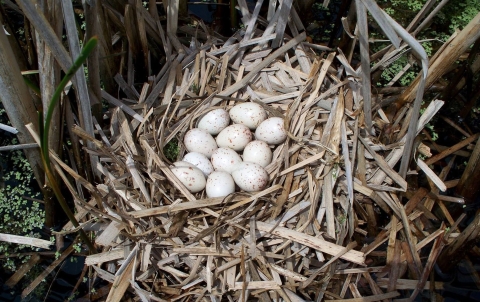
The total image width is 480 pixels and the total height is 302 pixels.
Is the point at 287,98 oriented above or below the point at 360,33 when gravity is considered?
below

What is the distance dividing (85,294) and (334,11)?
5.55ft

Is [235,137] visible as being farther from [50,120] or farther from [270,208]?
[50,120]

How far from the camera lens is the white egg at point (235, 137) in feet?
6.10

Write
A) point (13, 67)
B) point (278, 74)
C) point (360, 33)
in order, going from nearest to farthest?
1. point (13, 67)
2. point (360, 33)
3. point (278, 74)

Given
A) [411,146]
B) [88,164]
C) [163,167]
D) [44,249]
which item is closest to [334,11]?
[411,146]

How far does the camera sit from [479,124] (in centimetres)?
196

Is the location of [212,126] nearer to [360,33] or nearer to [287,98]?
[287,98]

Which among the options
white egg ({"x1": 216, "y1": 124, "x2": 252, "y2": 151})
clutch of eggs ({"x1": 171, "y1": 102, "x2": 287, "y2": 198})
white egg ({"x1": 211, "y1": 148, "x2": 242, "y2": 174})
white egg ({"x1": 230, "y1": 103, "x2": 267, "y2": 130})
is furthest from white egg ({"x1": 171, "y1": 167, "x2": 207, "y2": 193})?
white egg ({"x1": 230, "y1": 103, "x2": 267, "y2": 130})

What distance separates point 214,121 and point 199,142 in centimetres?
12

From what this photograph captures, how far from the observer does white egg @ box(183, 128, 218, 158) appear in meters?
1.83

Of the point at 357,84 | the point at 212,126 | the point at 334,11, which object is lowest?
the point at 212,126

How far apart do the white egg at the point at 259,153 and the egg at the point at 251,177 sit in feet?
0.20

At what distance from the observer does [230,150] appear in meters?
1.84

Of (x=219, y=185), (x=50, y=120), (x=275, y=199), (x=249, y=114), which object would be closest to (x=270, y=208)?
(x=275, y=199)
